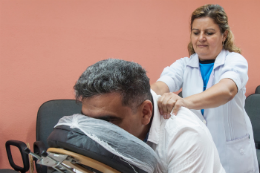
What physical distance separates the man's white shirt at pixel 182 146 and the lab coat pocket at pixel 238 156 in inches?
21.3

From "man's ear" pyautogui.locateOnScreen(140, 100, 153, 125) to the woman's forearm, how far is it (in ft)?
1.07

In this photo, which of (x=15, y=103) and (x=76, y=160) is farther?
(x=15, y=103)

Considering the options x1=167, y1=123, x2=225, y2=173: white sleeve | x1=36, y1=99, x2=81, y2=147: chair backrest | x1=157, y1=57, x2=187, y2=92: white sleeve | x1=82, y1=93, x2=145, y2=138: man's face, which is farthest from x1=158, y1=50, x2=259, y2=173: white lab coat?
x1=36, y1=99, x2=81, y2=147: chair backrest

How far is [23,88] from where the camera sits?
2.13 meters

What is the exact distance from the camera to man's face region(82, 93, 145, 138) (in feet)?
2.61

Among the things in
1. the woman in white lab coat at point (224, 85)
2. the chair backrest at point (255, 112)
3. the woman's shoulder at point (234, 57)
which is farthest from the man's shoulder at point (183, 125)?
the chair backrest at point (255, 112)

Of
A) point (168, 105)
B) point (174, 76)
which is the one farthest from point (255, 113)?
point (168, 105)

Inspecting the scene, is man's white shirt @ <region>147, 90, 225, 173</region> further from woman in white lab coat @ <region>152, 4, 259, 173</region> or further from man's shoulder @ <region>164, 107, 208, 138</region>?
woman in white lab coat @ <region>152, 4, 259, 173</region>

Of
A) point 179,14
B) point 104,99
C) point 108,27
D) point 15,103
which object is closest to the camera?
point 104,99

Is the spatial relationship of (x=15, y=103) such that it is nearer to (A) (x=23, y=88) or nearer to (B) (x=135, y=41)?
(A) (x=23, y=88)

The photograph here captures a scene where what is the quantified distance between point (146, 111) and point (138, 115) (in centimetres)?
4

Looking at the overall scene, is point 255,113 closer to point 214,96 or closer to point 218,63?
point 218,63

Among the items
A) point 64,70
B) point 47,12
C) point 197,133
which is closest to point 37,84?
point 64,70

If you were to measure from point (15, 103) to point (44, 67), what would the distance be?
39 cm
